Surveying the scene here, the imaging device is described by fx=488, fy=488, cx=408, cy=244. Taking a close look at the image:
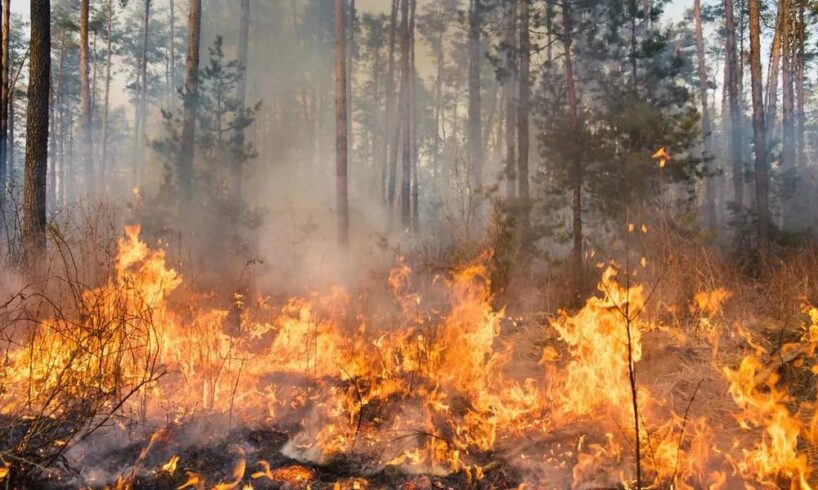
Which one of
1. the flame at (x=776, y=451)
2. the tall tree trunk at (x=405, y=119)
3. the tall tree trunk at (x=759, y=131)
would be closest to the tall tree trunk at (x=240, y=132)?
the tall tree trunk at (x=405, y=119)

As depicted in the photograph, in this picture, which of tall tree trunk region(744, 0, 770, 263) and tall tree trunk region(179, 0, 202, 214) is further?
tall tree trunk region(179, 0, 202, 214)

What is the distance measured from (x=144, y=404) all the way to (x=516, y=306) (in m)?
5.73

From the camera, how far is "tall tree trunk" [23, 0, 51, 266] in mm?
7594

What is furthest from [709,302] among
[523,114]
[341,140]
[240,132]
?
[240,132]

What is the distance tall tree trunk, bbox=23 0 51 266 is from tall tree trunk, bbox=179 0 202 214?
16.6 feet

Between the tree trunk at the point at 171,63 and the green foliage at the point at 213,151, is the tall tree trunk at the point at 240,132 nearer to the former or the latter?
the green foliage at the point at 213,151

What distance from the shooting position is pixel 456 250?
870 cm

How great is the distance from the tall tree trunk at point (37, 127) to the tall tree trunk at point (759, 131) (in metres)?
14.6

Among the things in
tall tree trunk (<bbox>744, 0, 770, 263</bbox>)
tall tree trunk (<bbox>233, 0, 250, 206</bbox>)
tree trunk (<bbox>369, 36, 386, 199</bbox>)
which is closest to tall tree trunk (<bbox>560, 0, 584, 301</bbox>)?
tall tree trunk (<bbox>744, 0, 770, 263</bbox>)

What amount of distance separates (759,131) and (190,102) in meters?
14.9

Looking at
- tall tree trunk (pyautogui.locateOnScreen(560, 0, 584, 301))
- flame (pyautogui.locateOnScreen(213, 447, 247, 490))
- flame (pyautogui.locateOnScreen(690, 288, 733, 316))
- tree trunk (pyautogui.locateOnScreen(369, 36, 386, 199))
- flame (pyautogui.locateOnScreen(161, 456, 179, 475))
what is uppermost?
tree trunk (pyautogui.locateOnScreen(369, 36, 386, 199))

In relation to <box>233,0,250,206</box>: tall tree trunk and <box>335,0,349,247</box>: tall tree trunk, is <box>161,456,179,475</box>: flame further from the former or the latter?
<box>233,0,250,206</box>: tall tree trunk

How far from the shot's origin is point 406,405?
452 cm

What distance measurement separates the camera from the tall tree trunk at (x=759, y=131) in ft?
39.1
